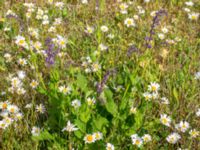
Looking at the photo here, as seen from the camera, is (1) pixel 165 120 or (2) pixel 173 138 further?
(1) pixel 165 120

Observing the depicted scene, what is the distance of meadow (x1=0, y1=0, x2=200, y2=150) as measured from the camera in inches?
99.1

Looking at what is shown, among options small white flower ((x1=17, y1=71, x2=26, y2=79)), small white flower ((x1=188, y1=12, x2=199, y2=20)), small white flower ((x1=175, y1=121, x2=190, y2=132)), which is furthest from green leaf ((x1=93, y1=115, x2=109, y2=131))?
small white flower ((x1=188, y1=12, x2=199, y2=20))

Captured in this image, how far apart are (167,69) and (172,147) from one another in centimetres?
90

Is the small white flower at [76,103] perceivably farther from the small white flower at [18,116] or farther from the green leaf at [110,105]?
the small white flower at [18,116]

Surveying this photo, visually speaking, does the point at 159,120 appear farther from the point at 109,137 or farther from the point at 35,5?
the point at 35,5

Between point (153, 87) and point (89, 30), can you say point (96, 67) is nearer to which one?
point (153, 87)

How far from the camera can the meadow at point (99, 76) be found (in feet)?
8.26

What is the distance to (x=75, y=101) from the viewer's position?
8.08 feet

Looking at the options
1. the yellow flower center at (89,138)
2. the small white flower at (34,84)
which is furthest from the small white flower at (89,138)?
the small white flower at (34,84)

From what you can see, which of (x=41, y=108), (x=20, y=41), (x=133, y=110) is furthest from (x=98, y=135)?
(x=20, y=41)

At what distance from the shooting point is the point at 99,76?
116 inches

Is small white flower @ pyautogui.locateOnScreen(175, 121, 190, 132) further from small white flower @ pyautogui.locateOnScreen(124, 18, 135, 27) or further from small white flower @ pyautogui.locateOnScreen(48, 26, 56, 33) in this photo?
small white flower @ pyautogui.locateOnScreen(48, 26, 56, 33)

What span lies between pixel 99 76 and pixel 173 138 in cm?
74

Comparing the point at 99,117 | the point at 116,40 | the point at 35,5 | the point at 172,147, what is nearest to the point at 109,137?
the point at 99,117
